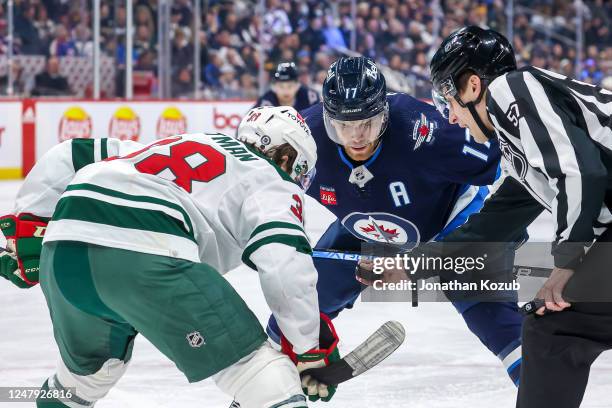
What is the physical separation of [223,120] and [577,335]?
8.00 meters

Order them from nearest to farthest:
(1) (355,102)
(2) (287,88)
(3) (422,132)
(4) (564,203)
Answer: (4) (564,203) < (1) (355,102) < (3) (422,132) < (2) (287,88)

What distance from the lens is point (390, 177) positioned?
3068 millimetres

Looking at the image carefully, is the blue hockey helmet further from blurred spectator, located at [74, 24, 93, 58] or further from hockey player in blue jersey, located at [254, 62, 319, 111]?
blurred spectator, located at [74, 24, 93, 58]

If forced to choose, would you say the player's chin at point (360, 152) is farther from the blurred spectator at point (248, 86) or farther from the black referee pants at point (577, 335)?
the blurred spectator at point (248, 86)

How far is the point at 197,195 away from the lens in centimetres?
205

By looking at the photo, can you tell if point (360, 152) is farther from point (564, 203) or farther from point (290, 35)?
point (290, 35)

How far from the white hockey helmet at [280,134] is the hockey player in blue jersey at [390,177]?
21.3 inches

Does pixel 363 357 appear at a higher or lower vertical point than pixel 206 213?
lower

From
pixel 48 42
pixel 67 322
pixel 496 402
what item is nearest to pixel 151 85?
pixel 48 42

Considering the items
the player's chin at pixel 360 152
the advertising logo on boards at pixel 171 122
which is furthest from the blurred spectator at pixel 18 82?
the player's chin at pixel 360 152

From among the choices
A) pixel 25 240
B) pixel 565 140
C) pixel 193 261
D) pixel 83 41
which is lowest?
pixel 83 41

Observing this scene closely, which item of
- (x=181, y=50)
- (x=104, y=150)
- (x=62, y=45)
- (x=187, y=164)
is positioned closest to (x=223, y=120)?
(x=181, y=50)

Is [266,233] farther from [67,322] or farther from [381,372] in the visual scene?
[381,372]

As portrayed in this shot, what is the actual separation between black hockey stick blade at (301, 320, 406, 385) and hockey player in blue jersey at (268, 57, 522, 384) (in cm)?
65
